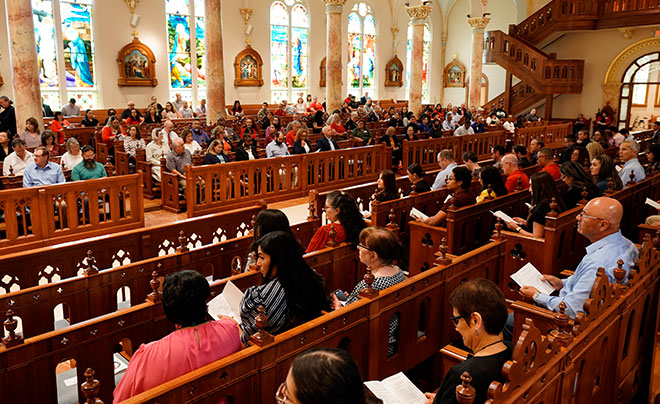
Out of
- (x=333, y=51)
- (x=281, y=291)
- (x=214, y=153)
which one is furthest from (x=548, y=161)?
(x=333, y=51)

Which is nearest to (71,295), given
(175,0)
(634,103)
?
(175,0)

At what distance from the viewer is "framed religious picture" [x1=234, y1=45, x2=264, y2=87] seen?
21.3 m

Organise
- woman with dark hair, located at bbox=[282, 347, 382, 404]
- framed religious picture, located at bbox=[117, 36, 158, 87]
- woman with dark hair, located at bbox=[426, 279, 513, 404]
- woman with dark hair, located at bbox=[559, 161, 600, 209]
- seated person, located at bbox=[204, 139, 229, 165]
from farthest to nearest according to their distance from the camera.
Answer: framed religious picture, located at bbox=[117, 36, 158, 87] → seated person, located at bbox=[204, 139, 229, 165] → woman with dark hair, located at bbox=[559, 161, 600, 209] → woman with dark hair, located at bbox=[426, 279, 513, 404] → woman with dark hair, located at bbox=[282, 347, 382, 404]

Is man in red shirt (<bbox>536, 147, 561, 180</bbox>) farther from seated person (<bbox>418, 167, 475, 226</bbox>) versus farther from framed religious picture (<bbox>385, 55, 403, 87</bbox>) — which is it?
framed religious picture (<bbox>385, 55, 403, 87</bbox>)

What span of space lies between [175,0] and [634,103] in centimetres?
1716

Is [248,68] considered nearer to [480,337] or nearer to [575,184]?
[575,184]

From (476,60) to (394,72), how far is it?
6468 mm

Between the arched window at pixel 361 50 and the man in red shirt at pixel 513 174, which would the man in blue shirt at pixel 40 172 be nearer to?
the man in red shirt at pixel 513 174

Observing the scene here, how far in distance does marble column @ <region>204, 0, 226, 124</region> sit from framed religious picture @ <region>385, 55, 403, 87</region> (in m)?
14.7

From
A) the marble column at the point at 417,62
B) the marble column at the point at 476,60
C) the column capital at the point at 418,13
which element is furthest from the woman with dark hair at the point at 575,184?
the marble column at the point at 476,60

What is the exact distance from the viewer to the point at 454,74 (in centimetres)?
2906

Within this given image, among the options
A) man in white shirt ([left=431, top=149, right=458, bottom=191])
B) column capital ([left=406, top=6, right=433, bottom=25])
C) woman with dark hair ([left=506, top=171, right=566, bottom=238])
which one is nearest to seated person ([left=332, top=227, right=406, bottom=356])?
woman with dark hair ([left=506, top=171, right=566, bottom=238])

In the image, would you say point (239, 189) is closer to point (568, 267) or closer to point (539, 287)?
point (568, 267)

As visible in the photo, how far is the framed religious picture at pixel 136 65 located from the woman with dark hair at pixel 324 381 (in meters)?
18.7
